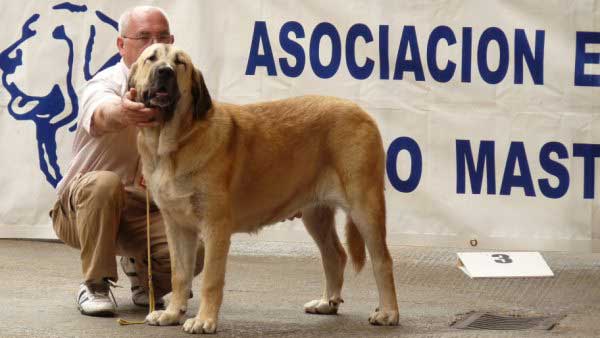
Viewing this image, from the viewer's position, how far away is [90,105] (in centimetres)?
520

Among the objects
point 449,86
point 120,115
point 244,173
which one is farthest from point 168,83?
point 449,86

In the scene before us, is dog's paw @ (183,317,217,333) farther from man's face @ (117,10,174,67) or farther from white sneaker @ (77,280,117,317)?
man's face @ (117,10,174,67)

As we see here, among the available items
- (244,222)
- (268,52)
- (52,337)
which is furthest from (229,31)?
(52,337)

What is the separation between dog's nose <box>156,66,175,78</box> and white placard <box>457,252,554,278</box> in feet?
9.65

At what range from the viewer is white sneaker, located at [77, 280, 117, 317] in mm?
5344

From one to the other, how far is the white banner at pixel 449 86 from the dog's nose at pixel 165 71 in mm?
2661

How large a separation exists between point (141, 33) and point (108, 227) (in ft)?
3.12

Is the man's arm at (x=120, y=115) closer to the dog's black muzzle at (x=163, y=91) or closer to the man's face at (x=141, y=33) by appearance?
the dog's black muzzle at (x=163, y=91)

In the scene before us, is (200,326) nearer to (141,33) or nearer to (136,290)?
(136,290)

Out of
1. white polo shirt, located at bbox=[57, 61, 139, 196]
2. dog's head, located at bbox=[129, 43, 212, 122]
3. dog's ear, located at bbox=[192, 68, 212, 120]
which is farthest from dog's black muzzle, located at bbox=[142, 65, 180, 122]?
white polo shirt, located at bbox=[57, 61, 139, 196]

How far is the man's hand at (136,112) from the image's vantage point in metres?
4.75

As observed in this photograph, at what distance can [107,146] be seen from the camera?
546 centimetres

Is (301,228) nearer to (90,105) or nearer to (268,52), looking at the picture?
(268,52)

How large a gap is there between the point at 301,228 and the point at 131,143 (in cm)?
214
